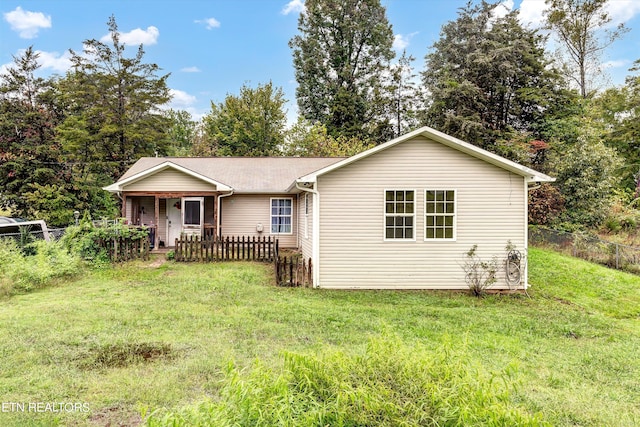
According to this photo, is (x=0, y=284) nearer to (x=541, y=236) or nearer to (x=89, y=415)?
(x=89, y=415)

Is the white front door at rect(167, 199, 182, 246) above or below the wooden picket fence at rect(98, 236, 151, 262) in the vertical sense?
above

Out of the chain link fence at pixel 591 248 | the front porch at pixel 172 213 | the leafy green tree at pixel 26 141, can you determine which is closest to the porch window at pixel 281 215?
the front porch at pixel 172 213

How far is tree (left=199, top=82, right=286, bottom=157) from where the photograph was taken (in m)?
30.5

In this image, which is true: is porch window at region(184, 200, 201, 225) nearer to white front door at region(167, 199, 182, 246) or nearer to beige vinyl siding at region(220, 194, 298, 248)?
white front door at region(167, 199, 182, 246)

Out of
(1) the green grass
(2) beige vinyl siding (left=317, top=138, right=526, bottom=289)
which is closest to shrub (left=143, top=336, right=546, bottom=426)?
(1) the green grass

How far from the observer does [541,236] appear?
15836mm

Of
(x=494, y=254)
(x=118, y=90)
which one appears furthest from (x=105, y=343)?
(x=118, y=90)

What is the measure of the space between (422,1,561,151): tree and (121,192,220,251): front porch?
18.1 meters

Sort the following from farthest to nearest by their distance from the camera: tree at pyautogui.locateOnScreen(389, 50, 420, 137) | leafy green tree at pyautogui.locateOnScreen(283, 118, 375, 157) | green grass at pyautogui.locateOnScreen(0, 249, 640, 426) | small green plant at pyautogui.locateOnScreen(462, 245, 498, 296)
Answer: tree at pyautogui.locateOnScreen(389, 50, 420, 137) < leafy green tree at pyautogui.locateOnScreen(283, 118, 375, 157) < small green plant at pyautogui.locateOnScreen(462, 245, 498, 296) < green grass at pyautogui.locateOnScreen(0, 249, 640, 426)

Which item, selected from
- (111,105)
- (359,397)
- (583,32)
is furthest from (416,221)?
(583,32)

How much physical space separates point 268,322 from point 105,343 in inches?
95.9

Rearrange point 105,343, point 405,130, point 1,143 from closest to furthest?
1. point 105,343
2. point 1,143
3. point 405,130

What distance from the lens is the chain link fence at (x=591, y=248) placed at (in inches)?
464

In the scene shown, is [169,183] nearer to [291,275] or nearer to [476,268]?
[291,275]
